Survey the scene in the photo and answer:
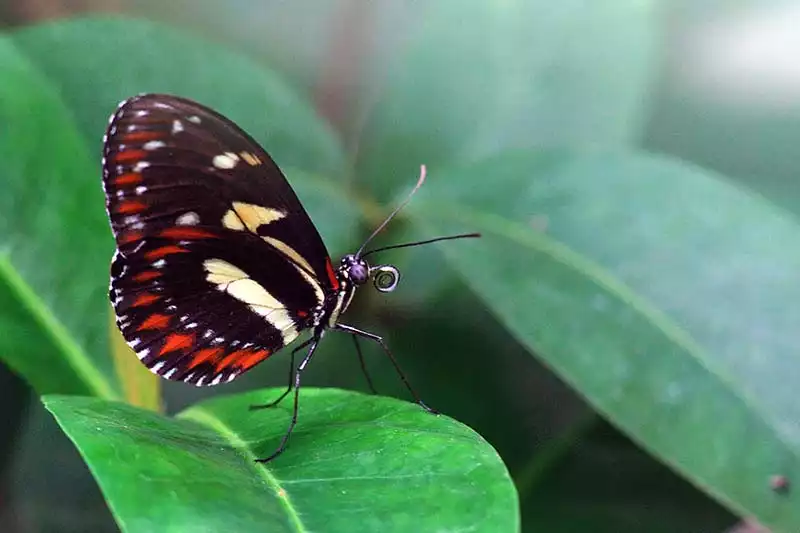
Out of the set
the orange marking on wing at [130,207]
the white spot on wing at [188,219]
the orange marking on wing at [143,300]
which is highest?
the orange marking on wing at [130,207]

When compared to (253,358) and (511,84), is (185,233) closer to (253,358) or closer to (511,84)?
(253,358)

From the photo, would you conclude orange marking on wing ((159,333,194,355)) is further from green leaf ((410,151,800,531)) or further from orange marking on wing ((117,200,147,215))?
green leaf ((410,151,800,531))

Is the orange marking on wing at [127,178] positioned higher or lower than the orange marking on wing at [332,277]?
higher

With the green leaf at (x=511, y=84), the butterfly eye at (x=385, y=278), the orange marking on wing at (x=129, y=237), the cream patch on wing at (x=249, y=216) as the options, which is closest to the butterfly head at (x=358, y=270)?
the butterfly eye at (x=385, y=278)

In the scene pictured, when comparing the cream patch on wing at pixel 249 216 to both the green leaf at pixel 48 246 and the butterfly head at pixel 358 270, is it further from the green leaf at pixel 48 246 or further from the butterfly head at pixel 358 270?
the green leaf at pixel 48 246

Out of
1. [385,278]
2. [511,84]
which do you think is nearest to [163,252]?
[385,278]
